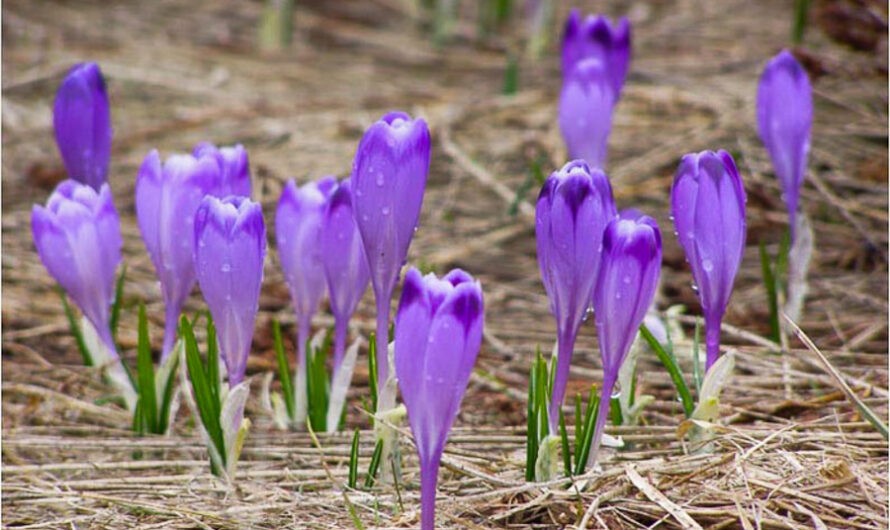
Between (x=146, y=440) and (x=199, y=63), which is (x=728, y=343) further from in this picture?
(x=199, y=63)

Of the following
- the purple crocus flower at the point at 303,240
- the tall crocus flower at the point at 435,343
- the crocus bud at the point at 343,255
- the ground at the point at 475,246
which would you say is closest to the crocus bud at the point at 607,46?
the ground at the point at 475,246

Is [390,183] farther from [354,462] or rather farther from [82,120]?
[82,120]

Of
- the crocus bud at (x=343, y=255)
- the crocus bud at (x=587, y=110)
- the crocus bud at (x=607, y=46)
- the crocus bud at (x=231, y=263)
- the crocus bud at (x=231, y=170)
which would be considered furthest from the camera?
the crocus bud at (x=607, y=46)

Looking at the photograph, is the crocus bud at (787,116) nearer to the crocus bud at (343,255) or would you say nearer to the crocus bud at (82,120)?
the crocus bud at (343,255)

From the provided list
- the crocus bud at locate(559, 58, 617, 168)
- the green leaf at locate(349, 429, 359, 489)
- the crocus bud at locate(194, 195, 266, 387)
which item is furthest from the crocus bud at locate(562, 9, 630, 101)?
the green leaf at locate(349, 429, 359, 489)

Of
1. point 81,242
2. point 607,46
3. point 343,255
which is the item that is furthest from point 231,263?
point 607,46

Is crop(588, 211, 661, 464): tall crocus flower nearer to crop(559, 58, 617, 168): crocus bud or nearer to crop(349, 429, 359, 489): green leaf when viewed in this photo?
crop(349, 429, 359, 489): green leaf
